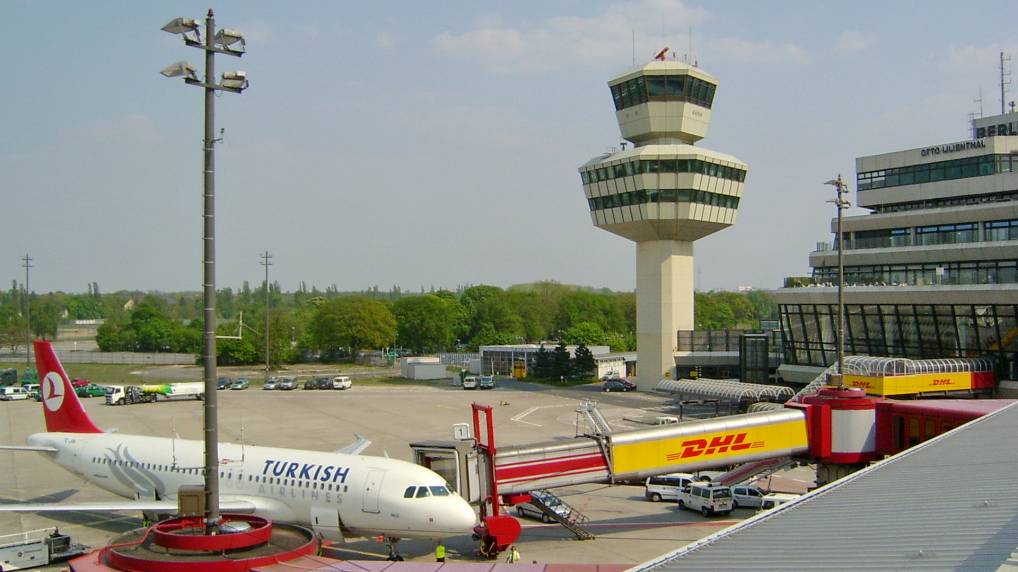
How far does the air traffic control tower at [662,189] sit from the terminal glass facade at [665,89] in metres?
0.11

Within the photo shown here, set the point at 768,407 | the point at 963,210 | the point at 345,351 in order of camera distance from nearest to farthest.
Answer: the point at 768,407
the point at 963,210
the point at 345,351

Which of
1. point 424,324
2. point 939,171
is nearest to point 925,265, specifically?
point 939,171

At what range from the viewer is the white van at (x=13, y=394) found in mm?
97875

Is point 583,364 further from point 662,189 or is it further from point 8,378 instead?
point 8,378

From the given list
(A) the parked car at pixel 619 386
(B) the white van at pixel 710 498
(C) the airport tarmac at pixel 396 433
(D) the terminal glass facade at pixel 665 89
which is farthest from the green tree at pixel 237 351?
(B) the white van at pixel 710 498

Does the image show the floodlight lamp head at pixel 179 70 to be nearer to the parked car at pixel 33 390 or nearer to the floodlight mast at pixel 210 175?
the floodlight mast at pixel 210 175

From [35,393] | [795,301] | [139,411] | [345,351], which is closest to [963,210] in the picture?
[795,301]

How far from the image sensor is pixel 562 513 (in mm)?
37625

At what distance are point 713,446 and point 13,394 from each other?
9124 centimetres

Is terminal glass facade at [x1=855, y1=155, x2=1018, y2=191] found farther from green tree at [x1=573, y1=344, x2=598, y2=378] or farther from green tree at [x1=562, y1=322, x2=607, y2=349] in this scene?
green tree at [x1=562, y1=322, x2=607, y2=349]

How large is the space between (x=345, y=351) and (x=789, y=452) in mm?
142453

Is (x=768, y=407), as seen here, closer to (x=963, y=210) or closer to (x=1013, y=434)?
(x=1013, y=434)

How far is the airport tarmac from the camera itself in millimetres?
34656

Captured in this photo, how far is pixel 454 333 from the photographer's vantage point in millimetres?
192000
